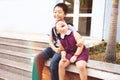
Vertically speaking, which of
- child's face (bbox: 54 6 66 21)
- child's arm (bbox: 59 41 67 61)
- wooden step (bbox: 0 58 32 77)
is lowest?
wooden step (bbox: 0 58 32 77)

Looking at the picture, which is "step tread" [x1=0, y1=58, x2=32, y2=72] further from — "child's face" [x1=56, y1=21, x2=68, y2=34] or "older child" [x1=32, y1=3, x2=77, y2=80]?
"child's face" [x1=56, y1=21, x2=68, y2=34]

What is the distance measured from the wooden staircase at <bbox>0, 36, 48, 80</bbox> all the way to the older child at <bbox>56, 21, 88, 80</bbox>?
53.6 inches

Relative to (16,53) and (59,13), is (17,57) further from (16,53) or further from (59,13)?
(59,13)

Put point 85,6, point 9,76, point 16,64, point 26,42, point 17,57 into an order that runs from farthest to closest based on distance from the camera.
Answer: point 85,6, point 26,42, point 17,57, point 16,64, point 9,76

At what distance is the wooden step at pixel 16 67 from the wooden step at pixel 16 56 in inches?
3.5

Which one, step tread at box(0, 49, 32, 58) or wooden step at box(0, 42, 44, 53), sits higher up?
wooden step at box(0, 42, 44, 53)

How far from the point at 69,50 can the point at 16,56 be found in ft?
6.58

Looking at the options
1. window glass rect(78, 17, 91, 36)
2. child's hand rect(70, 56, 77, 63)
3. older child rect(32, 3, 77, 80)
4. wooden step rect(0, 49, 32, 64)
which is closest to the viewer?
child's hand rect(70, 56, 77, 63)

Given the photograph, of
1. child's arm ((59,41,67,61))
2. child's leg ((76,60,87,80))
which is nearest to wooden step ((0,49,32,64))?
child's arm ((59,41,67,61))

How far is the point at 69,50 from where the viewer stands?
11.4 feet

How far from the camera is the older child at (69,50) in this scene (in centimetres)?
334

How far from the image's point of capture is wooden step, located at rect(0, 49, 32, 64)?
498 centimetres

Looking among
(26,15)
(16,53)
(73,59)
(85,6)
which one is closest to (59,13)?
(73,59)

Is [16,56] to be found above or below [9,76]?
above
